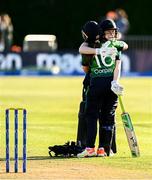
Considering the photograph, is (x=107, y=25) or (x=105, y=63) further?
(x=105, y=63)

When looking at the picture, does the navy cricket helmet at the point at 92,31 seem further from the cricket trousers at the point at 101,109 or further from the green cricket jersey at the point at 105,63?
the cricket trousers at the point at 101,109

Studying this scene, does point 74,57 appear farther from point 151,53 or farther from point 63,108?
point 63,108

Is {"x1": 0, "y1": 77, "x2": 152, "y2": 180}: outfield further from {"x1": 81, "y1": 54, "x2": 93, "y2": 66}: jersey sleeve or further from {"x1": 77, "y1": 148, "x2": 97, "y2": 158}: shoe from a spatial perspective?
{"x1": 81, "y1": 54, "x2": 93, "y2": 66}: jersey sleeve

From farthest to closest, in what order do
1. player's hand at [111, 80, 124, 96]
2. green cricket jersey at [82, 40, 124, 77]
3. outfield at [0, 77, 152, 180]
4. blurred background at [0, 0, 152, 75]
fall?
blurred background at [0, 0, 152, 75] → green cricket jersey at [82, 40, 124, 77] → player's hand at [111, 80, 124, 96] → outfield at [0, 77, 152, 180]

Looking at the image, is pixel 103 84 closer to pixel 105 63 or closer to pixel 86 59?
pixel 105 63

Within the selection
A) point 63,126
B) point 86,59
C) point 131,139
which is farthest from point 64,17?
point 131,139

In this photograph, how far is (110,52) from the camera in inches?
488

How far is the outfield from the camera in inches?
431

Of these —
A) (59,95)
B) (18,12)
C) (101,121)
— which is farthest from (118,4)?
(101,121)

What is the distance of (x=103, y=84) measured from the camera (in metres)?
12.4

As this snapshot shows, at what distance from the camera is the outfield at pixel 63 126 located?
10.9m

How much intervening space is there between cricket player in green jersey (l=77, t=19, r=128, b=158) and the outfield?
11.9 inches

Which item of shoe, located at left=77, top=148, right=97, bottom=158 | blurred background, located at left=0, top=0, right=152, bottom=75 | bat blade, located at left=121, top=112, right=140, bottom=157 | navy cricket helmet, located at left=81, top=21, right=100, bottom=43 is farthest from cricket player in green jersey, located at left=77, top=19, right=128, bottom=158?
blurred background, located at left=0, top=0, right=152, bottom=75

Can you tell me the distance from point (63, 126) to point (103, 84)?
4.34 meters
